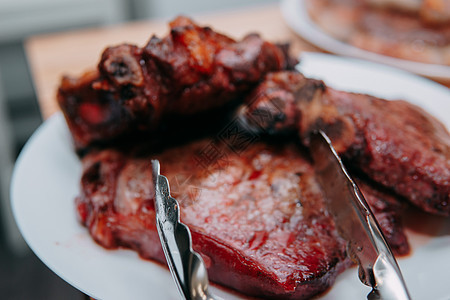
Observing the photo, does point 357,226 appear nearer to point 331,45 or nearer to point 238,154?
point 238,154

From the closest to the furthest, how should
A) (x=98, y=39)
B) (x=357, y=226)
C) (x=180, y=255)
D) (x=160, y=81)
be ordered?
(x=180, y=255)
(x=357, y=226)
(x=160, y=81)
(x=98, y=39)

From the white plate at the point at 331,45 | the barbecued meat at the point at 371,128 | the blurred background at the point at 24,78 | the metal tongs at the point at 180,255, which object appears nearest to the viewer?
the metal tongs at the point at 180,255

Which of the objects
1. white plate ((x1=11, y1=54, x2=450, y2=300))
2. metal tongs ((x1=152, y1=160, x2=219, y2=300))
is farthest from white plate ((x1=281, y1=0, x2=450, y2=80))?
metal tongs ((x1=152, y1=160, x2=219, y2=300))

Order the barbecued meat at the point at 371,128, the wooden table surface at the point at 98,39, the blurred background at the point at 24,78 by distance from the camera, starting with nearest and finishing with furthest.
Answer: the barbecued meat at the point at 371,128, the wooden table surface at the point at 98,39, the blurred background at the point at 24,78

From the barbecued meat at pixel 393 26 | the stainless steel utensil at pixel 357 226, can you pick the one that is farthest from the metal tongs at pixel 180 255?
the barbecued meat at pixel 393 26

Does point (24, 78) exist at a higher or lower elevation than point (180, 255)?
lower

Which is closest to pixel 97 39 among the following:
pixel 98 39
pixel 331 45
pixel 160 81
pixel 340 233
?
pixel 98 39

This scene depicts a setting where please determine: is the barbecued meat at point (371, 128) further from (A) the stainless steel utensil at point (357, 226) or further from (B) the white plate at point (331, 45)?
(B) the white plate at point (331, 45)
